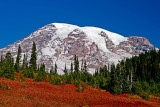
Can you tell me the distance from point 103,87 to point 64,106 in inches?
1738

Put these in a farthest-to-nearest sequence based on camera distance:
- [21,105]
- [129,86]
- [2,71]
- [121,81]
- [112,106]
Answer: [129,86] < [121,81] < [2,71] < [112,106] < [21,105]

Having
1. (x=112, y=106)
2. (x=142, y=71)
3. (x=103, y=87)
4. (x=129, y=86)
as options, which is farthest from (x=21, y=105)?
(x=142, y=71)

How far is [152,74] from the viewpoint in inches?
3944

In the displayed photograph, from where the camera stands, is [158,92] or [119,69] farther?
[158,92]

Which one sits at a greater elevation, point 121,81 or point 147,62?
point 147,62

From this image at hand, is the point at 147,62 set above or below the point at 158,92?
above

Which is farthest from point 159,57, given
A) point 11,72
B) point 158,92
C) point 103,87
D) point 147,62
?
point 11,72

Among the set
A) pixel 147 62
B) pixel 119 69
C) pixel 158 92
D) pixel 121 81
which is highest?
pixel 147 62

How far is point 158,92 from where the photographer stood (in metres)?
66.2

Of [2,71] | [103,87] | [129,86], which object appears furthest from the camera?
[103,87]

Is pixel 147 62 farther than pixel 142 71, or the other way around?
pixel 147 62

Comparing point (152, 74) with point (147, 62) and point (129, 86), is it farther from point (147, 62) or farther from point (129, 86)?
point (129, 86)

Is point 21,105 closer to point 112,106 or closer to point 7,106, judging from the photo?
point 7,106

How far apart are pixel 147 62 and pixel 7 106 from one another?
350 ft
